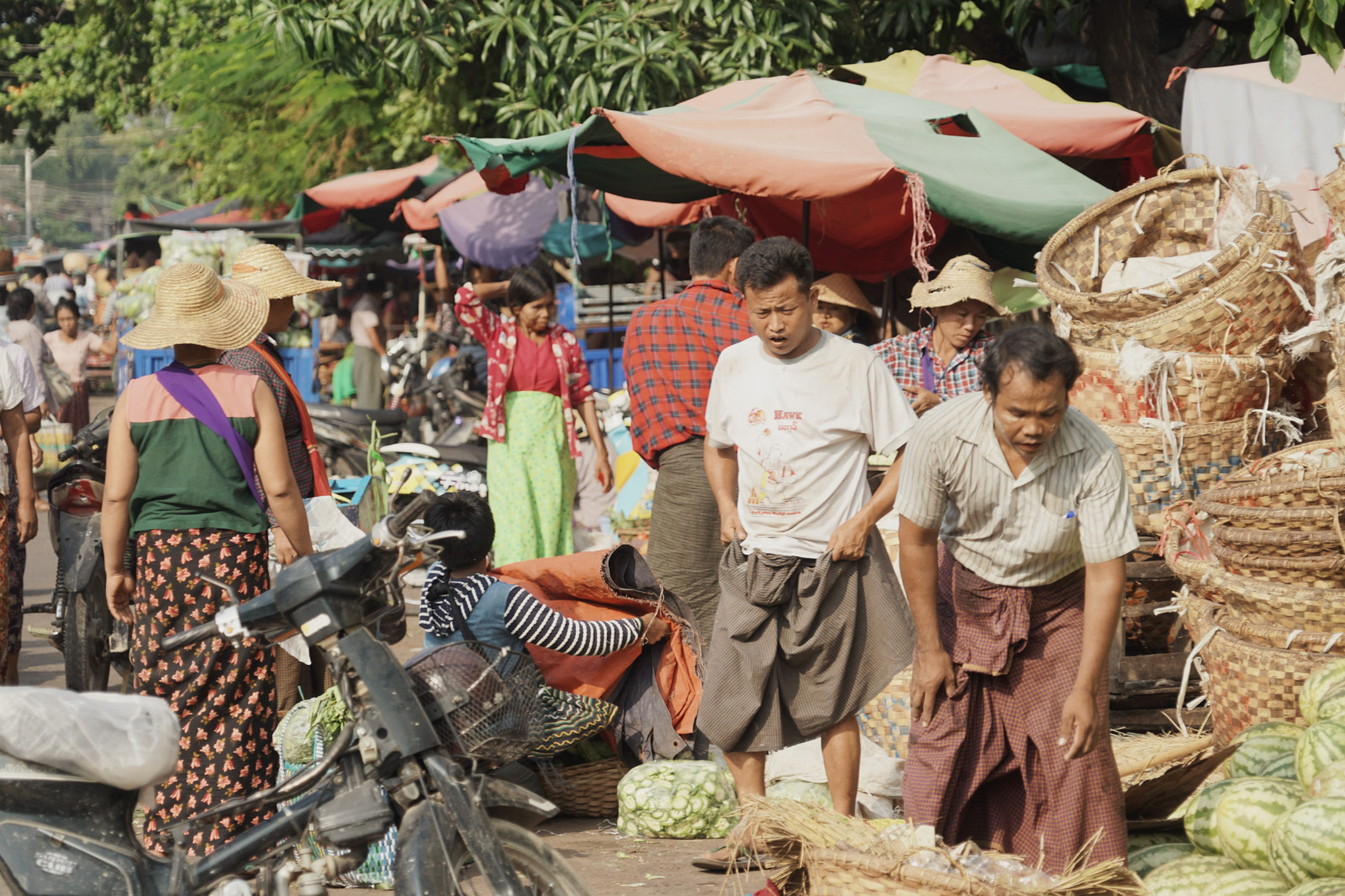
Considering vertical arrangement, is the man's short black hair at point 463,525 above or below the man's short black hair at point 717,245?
below

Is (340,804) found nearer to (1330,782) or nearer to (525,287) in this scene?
(1330,782)

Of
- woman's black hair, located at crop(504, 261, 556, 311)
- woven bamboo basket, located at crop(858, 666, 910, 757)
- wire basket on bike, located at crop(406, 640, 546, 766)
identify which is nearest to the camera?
wire basket on bike, located at crop(406, 640, 546, 766)

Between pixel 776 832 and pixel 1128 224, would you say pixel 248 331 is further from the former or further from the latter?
pixel 1128 224

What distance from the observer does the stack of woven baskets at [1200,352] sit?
5.88 metres

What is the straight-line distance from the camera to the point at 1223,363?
5.87 metres

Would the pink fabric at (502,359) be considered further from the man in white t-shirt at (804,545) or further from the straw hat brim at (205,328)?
the man in white t-shirt at (804,545)

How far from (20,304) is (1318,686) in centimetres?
A: 1086

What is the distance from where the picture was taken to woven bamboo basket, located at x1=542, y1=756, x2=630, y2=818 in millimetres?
5418

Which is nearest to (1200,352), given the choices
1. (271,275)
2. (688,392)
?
(688,392)

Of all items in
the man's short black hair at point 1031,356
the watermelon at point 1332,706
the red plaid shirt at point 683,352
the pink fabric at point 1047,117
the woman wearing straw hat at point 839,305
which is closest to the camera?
the man's short black hair at point 1031,356

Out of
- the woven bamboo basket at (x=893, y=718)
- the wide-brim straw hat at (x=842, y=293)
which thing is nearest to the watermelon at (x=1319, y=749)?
the woven bamboo basket at (x=893, y=718)

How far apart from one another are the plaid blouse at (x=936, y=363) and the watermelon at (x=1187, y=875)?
9.03ft

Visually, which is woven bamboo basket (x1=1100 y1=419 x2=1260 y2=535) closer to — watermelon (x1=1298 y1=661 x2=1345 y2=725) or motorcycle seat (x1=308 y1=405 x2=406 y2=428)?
watermelon (x1=1298 y1=661 x2=1345 y2=725)

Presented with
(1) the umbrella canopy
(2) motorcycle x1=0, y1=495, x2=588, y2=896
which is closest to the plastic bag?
(2) motorcycle x1=0, y1=495, x2=588, y2=896
